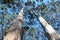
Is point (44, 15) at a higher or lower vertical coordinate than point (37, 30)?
higher

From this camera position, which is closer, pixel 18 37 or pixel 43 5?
pixel 18 37

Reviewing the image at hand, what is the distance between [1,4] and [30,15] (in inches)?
90.0

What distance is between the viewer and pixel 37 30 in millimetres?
11148

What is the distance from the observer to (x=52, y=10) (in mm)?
11250

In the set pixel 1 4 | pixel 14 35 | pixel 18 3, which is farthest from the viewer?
pixel 18 3

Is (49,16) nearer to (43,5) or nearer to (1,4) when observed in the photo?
(43,5)

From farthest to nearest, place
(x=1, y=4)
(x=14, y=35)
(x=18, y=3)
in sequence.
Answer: (x=18, y=3) → (x=1, y=4) → (x=14, y=35)

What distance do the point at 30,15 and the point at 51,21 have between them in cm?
143

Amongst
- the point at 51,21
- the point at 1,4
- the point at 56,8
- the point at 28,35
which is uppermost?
the point at 1,4

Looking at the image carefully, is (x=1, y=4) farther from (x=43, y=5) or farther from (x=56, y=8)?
(x=56, y=8)

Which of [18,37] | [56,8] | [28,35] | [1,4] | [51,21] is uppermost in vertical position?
[18,37]

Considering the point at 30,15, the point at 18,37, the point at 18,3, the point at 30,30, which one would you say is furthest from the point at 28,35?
the point at 18,37

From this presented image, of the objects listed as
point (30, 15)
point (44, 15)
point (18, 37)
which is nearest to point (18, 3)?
point (30, 15)

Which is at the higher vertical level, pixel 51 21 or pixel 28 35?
pixel 51 21
